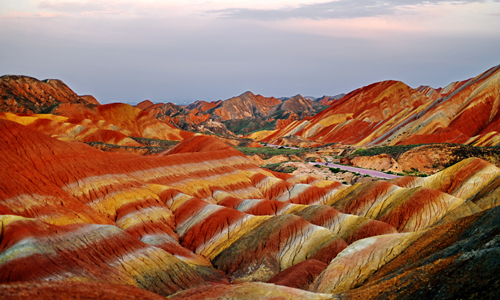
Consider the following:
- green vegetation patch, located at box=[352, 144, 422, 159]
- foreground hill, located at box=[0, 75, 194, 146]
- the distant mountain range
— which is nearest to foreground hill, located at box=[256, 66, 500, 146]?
the distant mountain range

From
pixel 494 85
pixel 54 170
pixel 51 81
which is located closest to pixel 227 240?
pixel 54 170

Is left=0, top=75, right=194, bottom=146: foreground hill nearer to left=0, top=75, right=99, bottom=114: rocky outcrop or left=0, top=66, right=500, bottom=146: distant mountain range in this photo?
left=0, top=75, right=99, bottom=114: rocky outcrop

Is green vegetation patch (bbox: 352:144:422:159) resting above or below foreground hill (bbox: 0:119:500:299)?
below

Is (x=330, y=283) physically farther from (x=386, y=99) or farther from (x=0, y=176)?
(x=386, y=99)

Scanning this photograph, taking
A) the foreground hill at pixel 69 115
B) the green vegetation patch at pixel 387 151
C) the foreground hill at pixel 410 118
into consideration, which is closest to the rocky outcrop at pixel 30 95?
the foreground hill at pixel 69 115

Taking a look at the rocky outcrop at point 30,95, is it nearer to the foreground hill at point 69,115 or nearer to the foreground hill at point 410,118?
the foreground hill at point 69,115

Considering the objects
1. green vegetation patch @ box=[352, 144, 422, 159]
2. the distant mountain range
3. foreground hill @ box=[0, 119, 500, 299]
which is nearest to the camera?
foreground hill @ box=[0, 119, 500, 299]
